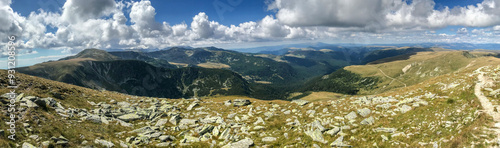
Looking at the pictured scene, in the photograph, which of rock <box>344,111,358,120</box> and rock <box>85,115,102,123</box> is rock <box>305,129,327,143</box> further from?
rock <box>85,115,102,123</box>

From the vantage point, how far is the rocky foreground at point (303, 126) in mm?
16062

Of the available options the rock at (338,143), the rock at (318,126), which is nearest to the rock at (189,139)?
the rock at (318,126)

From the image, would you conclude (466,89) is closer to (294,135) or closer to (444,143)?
(444,143)

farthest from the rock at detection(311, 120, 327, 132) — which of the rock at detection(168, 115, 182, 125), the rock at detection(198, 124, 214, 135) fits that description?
the rock at detection(168, 115, 182, 125)

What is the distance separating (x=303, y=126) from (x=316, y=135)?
11.0 feet

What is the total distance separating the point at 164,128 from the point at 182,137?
4.75m

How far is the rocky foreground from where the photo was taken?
16.1 meters

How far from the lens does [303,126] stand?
23.9 meters

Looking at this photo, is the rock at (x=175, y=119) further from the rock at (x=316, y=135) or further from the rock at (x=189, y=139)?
the rock at (x=316, y=135)

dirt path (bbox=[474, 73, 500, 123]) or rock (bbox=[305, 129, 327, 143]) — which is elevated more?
dirt path (bbox=[474, 73, 500, 123])

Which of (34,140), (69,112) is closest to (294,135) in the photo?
(34,140)

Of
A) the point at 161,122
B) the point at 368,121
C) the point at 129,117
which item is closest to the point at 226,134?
the point at 161,122

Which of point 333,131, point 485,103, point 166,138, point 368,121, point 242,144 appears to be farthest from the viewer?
point 166,138

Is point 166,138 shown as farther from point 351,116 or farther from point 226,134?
point 351,116
